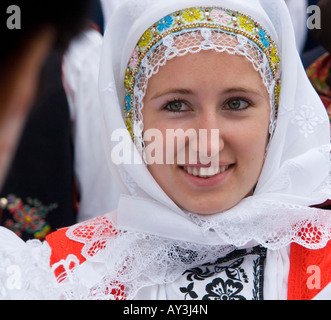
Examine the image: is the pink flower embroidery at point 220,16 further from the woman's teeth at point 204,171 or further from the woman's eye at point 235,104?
the woman's teeth at point 204,171

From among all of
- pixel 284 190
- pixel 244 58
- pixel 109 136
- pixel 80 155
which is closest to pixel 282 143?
pixel 284 190

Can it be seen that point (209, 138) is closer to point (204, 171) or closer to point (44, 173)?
point (204, 171)

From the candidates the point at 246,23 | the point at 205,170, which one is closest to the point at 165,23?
the point at 246,23

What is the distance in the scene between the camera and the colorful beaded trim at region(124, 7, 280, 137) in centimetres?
155

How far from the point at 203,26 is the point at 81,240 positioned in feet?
2.49

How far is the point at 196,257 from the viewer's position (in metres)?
1.56

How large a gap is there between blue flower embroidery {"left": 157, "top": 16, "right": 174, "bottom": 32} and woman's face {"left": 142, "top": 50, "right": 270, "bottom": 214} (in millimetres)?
121

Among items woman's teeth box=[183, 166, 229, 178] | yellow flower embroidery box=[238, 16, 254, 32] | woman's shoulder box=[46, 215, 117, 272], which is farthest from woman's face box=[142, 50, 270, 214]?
woman's shoulder box=[46, 215, 117, 272]

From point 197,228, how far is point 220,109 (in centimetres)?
35

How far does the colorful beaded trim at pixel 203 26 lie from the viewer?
1.55 metres

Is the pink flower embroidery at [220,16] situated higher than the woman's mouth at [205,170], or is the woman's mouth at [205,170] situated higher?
the pink flower embroidery at [220,16]

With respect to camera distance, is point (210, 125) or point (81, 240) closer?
point (210, 125)

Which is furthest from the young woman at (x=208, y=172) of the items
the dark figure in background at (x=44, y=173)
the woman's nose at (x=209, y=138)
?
the dark figure in background at (x=44, y=173)

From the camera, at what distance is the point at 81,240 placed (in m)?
1.68
